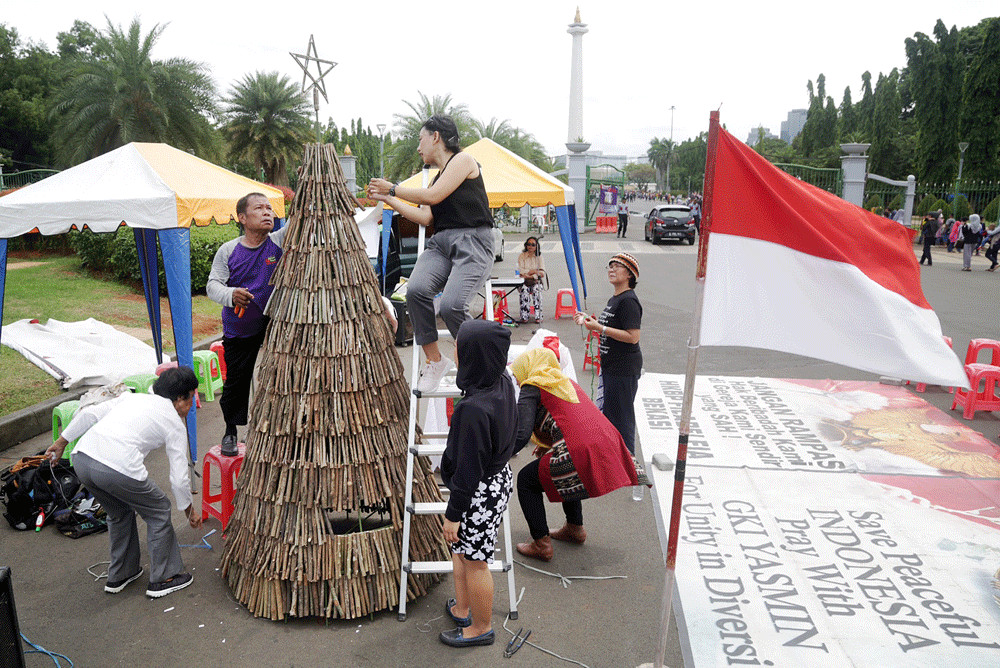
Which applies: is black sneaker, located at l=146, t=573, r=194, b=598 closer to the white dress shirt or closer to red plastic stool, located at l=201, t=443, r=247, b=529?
the white dress shirt

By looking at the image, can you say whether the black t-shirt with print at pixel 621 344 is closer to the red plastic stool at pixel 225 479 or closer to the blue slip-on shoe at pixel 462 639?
the blue slip-on shoe at pixel 462 639

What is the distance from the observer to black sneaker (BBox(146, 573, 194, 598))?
4391 millimetres

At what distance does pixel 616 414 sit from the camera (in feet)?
18.7

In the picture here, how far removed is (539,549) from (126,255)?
1394cm

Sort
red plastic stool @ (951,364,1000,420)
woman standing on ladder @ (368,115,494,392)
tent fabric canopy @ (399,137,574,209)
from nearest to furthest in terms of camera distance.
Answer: woman standing on ladder @ (368,115,494,392)
red plastic stool @ (951,364,1000,420)
tent fabric canopy @ (399,137,574,209)

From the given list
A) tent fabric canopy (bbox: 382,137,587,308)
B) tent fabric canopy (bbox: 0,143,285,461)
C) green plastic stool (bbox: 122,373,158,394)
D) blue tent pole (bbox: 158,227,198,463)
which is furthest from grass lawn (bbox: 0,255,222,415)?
tent fabric canopy (bbox: 382,137,587,308)

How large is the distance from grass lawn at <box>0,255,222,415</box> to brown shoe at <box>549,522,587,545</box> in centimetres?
637

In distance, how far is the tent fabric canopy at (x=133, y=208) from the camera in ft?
22.9

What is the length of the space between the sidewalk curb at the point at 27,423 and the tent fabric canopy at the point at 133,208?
1.35 meters

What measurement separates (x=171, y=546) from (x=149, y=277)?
5.38 m

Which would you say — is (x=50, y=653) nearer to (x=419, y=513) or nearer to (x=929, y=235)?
(x=419, y=513)

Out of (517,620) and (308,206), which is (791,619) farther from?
(308,206)

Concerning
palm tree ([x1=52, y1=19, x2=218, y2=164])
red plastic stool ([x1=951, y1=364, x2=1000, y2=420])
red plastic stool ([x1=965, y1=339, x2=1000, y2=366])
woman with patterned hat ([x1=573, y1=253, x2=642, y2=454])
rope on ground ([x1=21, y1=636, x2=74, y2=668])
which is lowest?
rope on ground ([x1=21, y1=636, x2=74, y2=668])

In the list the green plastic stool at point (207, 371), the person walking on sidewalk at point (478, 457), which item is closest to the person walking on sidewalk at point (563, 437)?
the person walking on sidewalk at point (478, 457)
